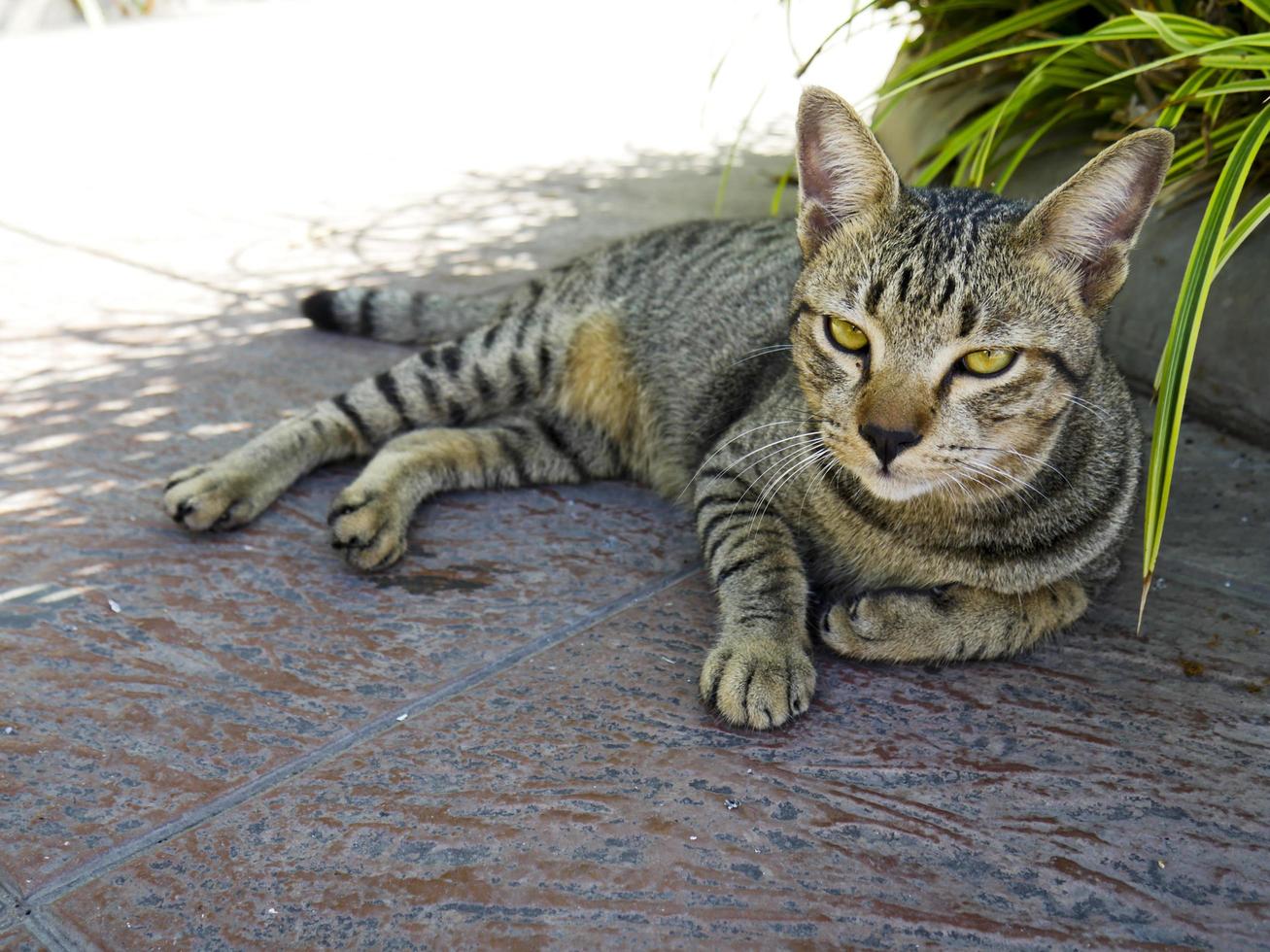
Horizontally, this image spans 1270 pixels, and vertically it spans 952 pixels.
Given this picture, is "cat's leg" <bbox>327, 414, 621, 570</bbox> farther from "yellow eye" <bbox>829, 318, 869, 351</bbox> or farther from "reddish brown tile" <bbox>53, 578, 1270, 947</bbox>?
"yellow eye" <bbox>829, 318, 869, 351</bbox>

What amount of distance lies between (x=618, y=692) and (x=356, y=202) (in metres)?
3.85

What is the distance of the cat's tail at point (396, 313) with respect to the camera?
13.3ft

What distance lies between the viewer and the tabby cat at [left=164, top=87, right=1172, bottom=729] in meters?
2.33

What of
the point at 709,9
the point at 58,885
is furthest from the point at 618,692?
the point at 709,9

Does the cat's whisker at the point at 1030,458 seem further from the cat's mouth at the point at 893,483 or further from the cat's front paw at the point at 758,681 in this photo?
the cat's front paw at the point at 758,681

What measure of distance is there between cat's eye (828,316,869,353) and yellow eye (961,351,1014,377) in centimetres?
22

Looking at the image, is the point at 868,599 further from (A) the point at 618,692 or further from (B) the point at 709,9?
(B) the point at 709,9

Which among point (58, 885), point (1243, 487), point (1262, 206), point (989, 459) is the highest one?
point (1262, 206)

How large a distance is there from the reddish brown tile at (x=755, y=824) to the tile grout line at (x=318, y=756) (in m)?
0.03

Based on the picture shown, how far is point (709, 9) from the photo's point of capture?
10844 mm

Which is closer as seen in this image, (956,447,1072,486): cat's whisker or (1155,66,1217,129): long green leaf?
(956,447,1072,486): cat's whisker

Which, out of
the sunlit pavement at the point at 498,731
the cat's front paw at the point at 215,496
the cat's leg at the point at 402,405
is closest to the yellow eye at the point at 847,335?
the sunlit pavement at the point at 498,731

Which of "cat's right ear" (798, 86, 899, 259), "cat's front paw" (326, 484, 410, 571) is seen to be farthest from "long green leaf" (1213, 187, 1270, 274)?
"cat's front paw" (326, 484, 410, 571)

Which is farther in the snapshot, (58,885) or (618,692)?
(618,692)
